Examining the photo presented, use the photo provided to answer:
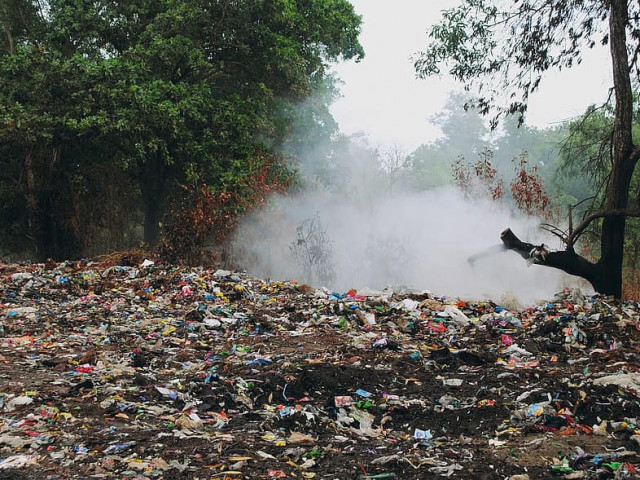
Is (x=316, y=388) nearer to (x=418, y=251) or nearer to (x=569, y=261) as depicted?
(x=569, y=261)

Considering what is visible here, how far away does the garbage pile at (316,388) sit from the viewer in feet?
9.50

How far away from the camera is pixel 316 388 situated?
13.5 feet

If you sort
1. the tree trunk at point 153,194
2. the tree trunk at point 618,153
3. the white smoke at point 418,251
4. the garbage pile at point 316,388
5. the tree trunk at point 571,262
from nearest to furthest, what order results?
the garbage pile at point 316,388, the tree trunk at point 618,153, the tree trunk at point 571,262, the white smoke at point 418,251, the tree trunk at point 153,194

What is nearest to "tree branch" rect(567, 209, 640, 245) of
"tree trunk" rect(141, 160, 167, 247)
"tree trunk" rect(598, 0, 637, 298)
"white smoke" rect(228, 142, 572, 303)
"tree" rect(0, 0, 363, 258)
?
"tree trunk" rect(598, 0, 637, 298)

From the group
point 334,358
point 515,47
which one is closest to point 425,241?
point 515,47

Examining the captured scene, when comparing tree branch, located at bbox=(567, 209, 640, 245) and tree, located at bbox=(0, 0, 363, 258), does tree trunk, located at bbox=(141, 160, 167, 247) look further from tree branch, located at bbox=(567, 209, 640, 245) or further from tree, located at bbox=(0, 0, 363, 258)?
tree branch, located at bbox=(567, 209, 640, 245)

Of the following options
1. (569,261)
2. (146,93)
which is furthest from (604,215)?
(146,93)

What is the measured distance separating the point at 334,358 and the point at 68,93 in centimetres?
875

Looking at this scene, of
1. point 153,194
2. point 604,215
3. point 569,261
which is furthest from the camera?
point 153,194

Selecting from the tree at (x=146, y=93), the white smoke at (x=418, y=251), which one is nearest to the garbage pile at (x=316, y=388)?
the white smoke at (x=418, y=251)

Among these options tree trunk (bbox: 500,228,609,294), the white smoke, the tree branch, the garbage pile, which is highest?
the white smoke

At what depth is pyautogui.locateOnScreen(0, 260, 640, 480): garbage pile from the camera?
2.89 metres

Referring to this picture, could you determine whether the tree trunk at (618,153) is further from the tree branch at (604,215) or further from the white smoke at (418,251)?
the white smoke at (418,251)

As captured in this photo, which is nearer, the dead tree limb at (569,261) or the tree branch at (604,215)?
the tree branch at (604,215)
